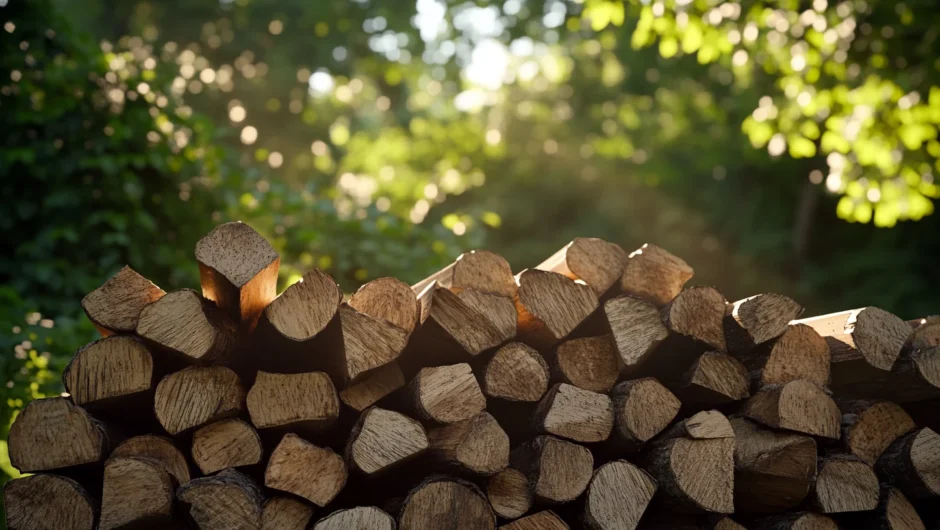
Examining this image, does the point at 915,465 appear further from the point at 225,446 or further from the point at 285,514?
the point at 225,446

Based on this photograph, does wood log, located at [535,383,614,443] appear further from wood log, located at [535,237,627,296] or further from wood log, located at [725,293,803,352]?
wood log, located at [725,293,803,352]

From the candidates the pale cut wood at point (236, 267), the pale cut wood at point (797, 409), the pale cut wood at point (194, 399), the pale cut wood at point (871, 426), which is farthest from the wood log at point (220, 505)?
the pale cut wood at point (871, 426)

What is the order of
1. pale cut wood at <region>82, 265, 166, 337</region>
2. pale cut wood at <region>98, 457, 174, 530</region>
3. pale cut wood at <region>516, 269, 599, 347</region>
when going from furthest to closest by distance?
pale cut wood at <region>516, 269, 599, 347</region>
pale cut wood at <region>82, 265, 166, 337</region>
pale cut wood at <region>98, 457, 174, 530</region>

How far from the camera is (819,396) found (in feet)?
6.59

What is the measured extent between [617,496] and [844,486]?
60 centimetres

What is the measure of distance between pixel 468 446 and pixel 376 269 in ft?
10.1

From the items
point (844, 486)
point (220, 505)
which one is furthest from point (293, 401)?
point (844, 486)

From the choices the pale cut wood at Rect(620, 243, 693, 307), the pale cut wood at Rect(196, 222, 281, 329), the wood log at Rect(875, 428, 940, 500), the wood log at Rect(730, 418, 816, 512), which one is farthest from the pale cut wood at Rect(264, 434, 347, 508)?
the wood log at Rect(875, 428, 940, 500)

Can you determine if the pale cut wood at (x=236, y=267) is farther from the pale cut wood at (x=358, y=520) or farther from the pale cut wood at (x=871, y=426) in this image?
the pale cut wood at (x=871, y=426)

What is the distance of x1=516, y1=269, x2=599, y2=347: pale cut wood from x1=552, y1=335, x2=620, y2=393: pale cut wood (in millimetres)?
45

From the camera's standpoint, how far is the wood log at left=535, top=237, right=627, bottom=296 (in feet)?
6.91

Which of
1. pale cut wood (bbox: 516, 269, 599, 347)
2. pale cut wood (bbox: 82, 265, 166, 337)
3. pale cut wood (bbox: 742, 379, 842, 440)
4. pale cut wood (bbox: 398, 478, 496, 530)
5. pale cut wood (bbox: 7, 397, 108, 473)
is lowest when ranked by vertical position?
pale cut wood (bbox: 398, 478, 496, 530)

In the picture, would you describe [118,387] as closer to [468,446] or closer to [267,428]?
[267,428]

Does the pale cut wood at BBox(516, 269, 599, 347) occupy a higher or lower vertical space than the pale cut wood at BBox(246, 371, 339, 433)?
higher
